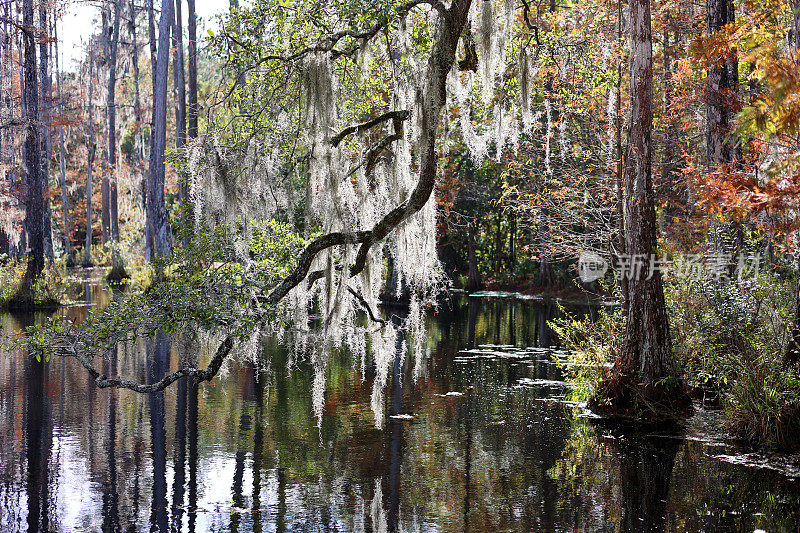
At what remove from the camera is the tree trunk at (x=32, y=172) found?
20.1 meters

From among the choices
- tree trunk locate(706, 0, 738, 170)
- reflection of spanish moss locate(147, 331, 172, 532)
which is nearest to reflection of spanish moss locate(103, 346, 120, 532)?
reflection of spanish moss locate(147, 331, 172, 532)

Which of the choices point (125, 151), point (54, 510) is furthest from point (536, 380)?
point (125, 151)

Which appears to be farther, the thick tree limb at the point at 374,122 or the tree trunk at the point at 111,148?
the tree trunk at the point at 111,148

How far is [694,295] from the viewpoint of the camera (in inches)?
417

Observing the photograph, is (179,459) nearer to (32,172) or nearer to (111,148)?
Answer: (32,172)

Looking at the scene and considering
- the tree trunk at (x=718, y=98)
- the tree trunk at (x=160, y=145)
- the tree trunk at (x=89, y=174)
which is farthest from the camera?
the tree trunk at (x=89, y=174)

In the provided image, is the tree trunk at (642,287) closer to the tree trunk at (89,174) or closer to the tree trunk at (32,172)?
the tree trunk at (32,172)

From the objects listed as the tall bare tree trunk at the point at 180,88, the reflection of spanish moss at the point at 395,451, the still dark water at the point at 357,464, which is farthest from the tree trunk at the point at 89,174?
the reflection of spanish moss at the point at 395,451

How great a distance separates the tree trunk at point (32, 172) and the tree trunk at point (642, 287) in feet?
50.8

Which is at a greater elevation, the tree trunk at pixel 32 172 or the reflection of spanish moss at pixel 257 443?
the tree trunk at pixel 32 172

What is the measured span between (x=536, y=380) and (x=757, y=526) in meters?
6.43

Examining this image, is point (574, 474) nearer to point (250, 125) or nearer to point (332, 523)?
point (332, 523)

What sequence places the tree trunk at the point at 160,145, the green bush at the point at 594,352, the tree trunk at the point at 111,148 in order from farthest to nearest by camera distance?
the tree trunk at the point at 111,148
the tree trunk at the point at 160,145
the green bush at the point at 594,352

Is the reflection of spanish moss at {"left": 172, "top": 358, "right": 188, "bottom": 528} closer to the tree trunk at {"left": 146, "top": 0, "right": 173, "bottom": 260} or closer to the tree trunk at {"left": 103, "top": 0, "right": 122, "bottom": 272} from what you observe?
the tree trunk at {"left": 146, "top": 0, "right": 173, "bottom": 260}
